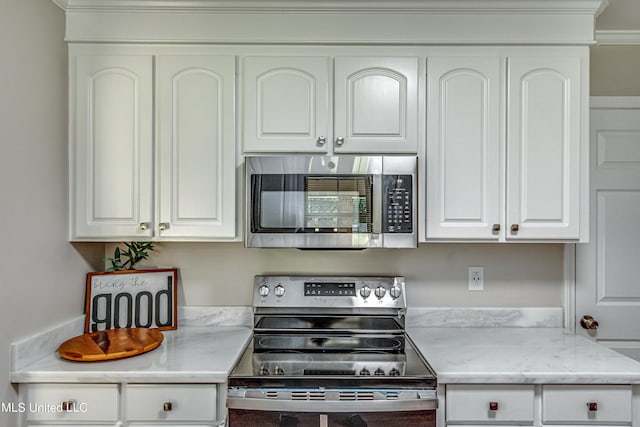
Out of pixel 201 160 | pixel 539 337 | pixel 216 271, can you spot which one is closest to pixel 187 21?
pixel 201 160

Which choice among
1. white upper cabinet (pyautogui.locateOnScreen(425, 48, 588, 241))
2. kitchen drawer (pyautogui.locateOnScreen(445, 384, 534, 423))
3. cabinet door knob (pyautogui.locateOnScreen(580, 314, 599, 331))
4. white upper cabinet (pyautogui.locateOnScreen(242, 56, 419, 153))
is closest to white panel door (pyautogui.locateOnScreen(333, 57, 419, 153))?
white upper cabinet (pyautogui.locateOnScreen(242, 56, 419, 153))

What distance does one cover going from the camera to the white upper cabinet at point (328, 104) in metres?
1.92

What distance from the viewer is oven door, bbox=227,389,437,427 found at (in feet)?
4.97

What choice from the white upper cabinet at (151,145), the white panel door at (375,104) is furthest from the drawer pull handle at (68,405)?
the white panel door at (375,104)

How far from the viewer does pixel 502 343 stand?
6.35 feet

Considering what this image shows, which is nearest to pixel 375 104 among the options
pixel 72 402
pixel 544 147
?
pixel 544 147

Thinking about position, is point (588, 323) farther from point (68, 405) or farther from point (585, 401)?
point (68, 405)

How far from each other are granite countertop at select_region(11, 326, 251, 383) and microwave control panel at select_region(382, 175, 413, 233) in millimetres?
834

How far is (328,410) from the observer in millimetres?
1512

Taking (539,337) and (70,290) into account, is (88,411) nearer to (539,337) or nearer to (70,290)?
(70,290)

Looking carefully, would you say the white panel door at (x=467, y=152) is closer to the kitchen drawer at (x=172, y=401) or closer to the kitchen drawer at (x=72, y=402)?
the kitchen drawer at (x=172, y=401)

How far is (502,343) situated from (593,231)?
823 millimetres

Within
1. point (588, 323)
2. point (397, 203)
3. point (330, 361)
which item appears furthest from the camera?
point (588, 323)

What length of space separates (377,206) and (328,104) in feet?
1.63
